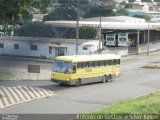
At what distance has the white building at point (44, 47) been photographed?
67.0 m

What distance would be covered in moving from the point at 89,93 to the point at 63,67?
439 cm

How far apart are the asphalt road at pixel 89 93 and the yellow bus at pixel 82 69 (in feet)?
2.19

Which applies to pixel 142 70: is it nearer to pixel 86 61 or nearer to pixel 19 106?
pixel 86 61

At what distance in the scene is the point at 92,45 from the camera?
67750mm

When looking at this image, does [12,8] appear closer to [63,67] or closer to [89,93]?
[89,93]

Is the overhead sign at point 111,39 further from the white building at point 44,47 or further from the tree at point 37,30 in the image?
the white building at point 44,47

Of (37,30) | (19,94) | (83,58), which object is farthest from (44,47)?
(19,94)

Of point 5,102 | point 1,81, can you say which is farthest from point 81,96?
point 1,81

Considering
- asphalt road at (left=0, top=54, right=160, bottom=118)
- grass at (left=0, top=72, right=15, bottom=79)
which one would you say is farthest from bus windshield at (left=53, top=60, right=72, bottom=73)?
grass at (left=0, top=72, right=15, bottom=79)

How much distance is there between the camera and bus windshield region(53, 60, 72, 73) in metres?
40.0

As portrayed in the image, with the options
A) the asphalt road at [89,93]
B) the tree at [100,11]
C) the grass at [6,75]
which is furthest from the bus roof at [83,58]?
the tree at [100,11]

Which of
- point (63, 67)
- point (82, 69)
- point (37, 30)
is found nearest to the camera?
point (63, 67)

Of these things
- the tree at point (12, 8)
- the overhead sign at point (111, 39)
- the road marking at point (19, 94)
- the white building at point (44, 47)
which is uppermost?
the tree at point (12, 8)

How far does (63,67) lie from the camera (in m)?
40.3
